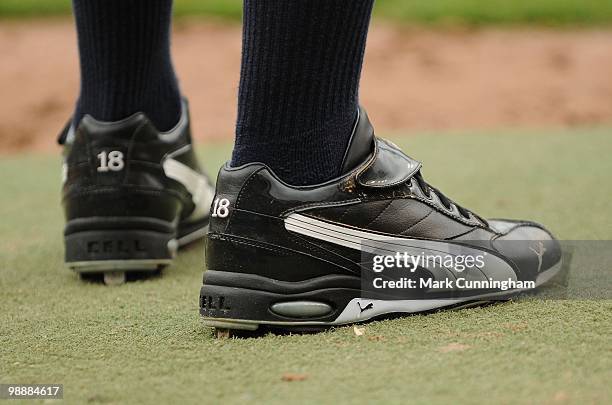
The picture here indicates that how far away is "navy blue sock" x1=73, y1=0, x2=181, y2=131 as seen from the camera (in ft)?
4.63

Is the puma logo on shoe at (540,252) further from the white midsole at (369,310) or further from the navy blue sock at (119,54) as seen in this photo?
the navy blue sock at (119,54)

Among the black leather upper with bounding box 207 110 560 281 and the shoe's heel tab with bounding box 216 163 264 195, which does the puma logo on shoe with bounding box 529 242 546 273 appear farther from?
the shoe's heel tab with bounding box 216 163 264 195

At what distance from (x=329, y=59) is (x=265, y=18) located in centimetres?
9

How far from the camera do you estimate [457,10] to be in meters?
6.30

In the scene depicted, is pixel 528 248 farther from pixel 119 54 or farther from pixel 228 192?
pixel 119 54

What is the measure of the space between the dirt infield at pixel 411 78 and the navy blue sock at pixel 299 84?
9.11 ft

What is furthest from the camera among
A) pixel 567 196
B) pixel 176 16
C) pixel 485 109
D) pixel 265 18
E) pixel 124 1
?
pixel 176 16

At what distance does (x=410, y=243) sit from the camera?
1124 mm

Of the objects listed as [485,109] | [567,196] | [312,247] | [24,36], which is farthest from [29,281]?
[24,36]

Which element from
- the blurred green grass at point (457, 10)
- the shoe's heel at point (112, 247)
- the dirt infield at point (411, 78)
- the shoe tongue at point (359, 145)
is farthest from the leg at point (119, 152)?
the blurred green grass at point (457, 10)

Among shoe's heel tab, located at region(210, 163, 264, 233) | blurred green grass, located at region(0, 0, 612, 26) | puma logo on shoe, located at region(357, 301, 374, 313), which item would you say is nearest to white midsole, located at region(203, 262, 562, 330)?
puma logo on shoe, located at region(357, 301, 374, 313)

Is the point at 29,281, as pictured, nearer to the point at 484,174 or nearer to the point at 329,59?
the point at 329,59

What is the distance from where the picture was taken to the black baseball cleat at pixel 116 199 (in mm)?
1399

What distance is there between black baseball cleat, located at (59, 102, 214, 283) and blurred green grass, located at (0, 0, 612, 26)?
4.96 meters
